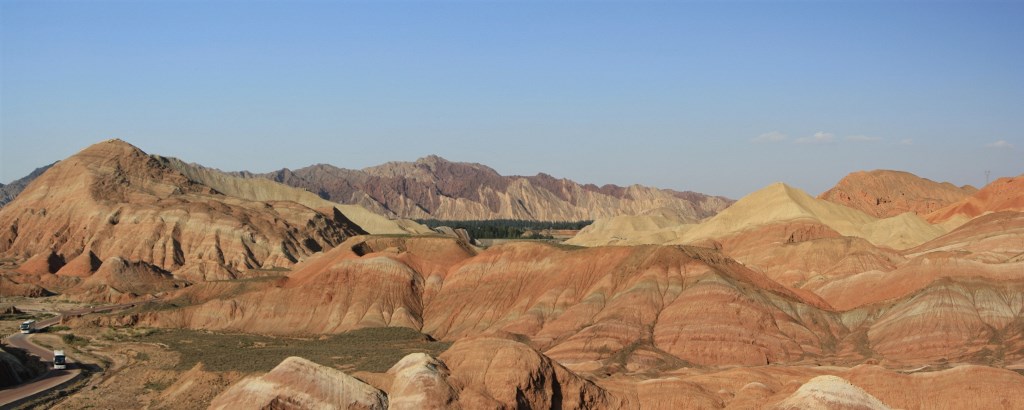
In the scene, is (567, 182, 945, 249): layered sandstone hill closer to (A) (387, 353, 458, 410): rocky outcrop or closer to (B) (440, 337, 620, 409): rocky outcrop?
(B) (440, 337, 620, 409): rocky outcrop

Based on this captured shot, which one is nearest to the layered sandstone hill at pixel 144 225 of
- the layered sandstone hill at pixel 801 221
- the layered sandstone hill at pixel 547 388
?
the layered sandstone hill at pixel 801 221

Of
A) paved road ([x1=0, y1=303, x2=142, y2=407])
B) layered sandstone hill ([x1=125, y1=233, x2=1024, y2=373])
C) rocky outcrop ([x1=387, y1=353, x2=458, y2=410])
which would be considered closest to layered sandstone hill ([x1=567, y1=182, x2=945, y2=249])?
layered sandstone hill ([x1=125, y1=233, x2=1024, y2=373])

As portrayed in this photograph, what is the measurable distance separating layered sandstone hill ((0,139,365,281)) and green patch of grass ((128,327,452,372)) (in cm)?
4231

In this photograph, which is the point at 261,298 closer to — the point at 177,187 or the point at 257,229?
the point at 257,229

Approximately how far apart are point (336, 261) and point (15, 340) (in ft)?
99.5

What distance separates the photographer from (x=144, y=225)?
140 m

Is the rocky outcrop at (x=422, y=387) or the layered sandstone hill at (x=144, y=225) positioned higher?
the layered sandstone hill at (x=144, y=225)

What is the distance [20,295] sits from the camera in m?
117

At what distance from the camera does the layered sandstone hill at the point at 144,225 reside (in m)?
134

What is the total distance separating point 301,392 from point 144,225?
107m

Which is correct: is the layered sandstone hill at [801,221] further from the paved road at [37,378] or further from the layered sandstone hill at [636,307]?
the paved road at [37,378]

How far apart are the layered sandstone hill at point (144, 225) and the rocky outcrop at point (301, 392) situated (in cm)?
8662

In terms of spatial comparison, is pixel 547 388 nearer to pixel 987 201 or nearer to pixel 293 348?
pixel 293 348

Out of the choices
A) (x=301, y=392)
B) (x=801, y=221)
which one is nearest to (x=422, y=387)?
(x=301, y=392)
